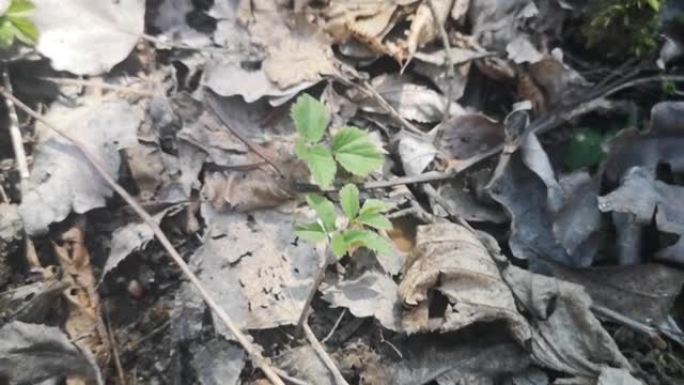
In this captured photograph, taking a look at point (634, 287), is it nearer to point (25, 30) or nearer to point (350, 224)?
A: point (350, 224)

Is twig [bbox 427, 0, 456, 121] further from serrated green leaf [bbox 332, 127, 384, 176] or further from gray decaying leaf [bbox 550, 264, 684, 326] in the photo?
gray decaying leaf [bbox 550, 264, 684, 326]

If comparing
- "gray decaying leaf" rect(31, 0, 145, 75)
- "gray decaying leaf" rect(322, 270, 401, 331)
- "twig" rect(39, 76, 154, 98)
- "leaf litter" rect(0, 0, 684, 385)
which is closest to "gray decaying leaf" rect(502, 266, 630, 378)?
"leaf litter" rect(0, 0, 684, 385)

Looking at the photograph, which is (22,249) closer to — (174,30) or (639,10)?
(174,30)

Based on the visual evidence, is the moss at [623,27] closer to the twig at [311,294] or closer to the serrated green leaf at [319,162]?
the serrated green leaf at [319,162]

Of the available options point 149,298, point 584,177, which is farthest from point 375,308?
point 584,177

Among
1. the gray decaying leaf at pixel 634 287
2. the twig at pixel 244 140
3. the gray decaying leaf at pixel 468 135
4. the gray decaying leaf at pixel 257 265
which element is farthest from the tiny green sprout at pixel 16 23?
the gray decaying leaf at pixel 634 287

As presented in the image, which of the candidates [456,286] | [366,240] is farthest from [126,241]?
[456,286]
